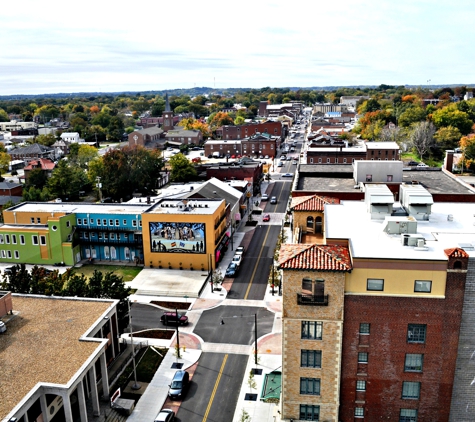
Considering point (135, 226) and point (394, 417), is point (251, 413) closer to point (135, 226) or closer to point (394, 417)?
point (394, 417)

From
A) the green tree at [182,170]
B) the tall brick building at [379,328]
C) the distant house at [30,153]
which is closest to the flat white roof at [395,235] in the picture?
the tall brick building at [379,328]

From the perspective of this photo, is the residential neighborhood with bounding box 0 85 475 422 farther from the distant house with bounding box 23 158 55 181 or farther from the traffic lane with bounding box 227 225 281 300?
the distant house with bounding box 23 158 55 181

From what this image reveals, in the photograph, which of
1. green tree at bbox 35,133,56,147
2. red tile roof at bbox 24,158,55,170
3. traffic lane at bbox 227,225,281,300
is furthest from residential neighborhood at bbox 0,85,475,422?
green tree at bbox 35,133,56,147

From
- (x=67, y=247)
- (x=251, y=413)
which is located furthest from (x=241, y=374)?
(x=67, y=247)

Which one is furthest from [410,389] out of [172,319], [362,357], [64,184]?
[64,184]

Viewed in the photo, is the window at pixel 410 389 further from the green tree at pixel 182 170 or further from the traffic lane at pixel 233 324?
the green tree at pixel 182 170
